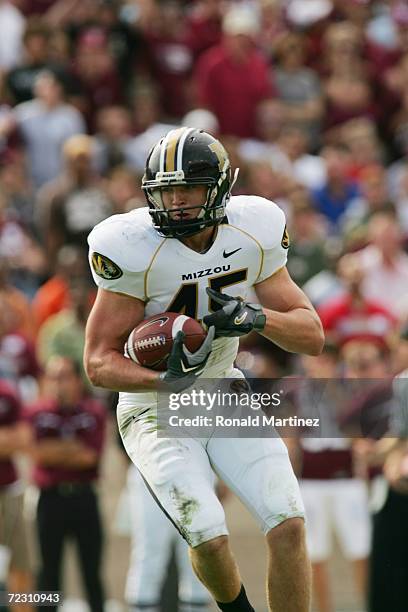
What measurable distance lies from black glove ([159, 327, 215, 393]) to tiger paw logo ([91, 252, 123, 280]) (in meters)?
0.39

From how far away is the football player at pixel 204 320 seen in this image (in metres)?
5.15

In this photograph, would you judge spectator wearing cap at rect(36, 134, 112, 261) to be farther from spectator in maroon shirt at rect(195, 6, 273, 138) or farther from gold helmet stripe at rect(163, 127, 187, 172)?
gold helmet stripe at rect(163, 127, 187, 172)

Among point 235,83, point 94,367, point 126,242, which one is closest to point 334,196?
point 235,83

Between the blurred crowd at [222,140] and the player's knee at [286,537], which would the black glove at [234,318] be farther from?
the blurred crowd at [222,140]

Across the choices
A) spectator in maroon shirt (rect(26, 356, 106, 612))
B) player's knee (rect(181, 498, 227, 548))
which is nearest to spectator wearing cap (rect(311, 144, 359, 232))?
spectator in maroon shirt (rect(26, 356, 106, 612))

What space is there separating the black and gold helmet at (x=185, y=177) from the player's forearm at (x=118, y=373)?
538 millimetres

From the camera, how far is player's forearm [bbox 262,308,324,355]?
5316 mm

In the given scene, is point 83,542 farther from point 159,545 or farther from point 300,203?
point 300,203

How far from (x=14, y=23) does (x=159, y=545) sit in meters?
5.85

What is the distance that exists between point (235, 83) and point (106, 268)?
271 inches

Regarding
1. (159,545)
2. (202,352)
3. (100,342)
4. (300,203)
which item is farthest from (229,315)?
(300,203)

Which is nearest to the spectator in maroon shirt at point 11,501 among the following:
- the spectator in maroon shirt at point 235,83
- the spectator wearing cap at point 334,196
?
the spectator wearing cap at point 334,196

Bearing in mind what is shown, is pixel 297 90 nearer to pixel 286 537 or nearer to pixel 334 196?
pixel 334 196

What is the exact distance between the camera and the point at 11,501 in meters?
8.41
